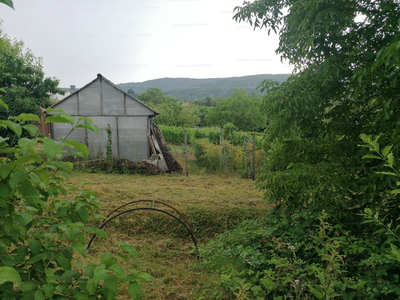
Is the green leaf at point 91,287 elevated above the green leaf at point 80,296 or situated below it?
above

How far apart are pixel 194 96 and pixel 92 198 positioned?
183 ft

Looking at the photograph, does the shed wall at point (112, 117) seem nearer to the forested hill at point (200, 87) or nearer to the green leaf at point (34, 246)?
the green leaf at point (34, 246)

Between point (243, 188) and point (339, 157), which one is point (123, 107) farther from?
point (339, 157)

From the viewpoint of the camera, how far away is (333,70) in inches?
128

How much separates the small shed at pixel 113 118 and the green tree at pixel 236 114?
29.8 m

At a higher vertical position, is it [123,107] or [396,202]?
[123,107]

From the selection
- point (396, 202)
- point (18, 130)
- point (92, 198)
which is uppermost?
point (18, 130)

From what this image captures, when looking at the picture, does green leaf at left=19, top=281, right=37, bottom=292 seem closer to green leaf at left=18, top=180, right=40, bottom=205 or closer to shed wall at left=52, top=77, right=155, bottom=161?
green leaf at left=18, top=180, right=40, bottom=205

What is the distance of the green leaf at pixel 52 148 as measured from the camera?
916mm

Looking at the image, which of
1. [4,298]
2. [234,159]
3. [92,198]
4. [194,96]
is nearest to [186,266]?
[92,198]

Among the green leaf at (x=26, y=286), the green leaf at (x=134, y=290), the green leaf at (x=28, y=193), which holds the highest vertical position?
the green leaf at (x=28, y=193)

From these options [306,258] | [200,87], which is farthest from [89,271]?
A: [200,87]

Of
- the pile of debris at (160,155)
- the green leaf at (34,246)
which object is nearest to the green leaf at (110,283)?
the green leaf at (34,246)

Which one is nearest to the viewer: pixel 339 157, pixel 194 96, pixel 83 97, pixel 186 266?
pixel 339 157
